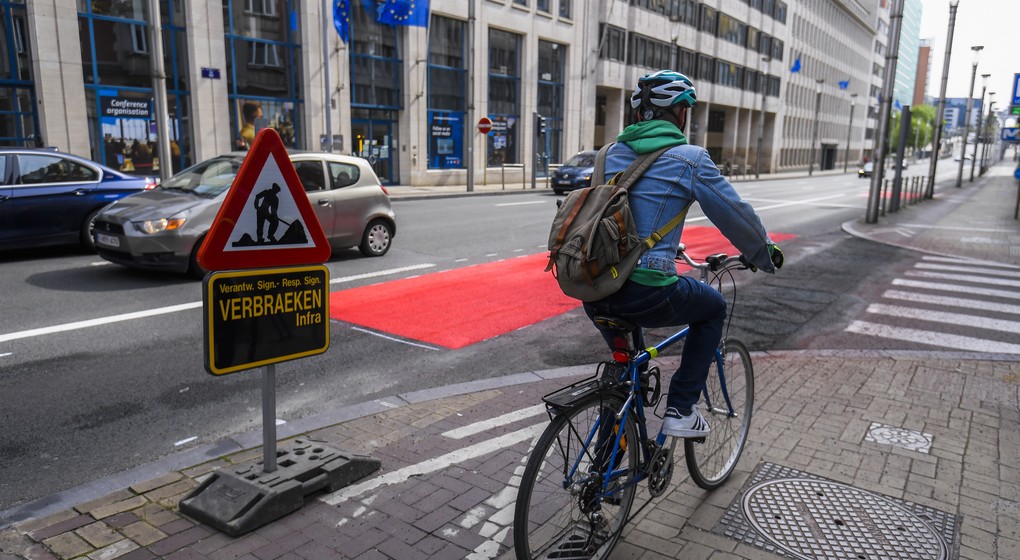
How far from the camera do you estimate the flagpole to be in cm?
2439

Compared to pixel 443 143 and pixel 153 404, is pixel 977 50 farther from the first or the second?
pixel 153 404

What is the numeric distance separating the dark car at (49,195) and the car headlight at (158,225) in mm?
2490

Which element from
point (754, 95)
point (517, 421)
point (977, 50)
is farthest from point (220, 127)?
point (754, 95)

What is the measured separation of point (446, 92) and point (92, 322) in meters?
28.0

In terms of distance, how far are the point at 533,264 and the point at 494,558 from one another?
27.5 feet

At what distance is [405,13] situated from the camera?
28.5 metres

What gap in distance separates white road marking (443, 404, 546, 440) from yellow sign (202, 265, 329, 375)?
3.89 feet

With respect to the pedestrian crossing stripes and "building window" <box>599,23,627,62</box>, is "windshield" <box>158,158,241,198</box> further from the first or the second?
"building window" <box>599,23,627,62</box>

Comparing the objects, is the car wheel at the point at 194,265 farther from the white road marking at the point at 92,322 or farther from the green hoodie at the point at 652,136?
the green hoodie at the point at 652,136

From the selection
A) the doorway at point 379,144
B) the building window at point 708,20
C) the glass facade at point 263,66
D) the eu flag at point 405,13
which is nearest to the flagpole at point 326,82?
the glass facade at point 263,66

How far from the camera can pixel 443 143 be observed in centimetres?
3353

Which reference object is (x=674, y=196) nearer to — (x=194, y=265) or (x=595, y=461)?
(x=595, y=461)

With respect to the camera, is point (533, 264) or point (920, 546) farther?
point (533, 264)

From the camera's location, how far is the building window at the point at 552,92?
39.8 m
